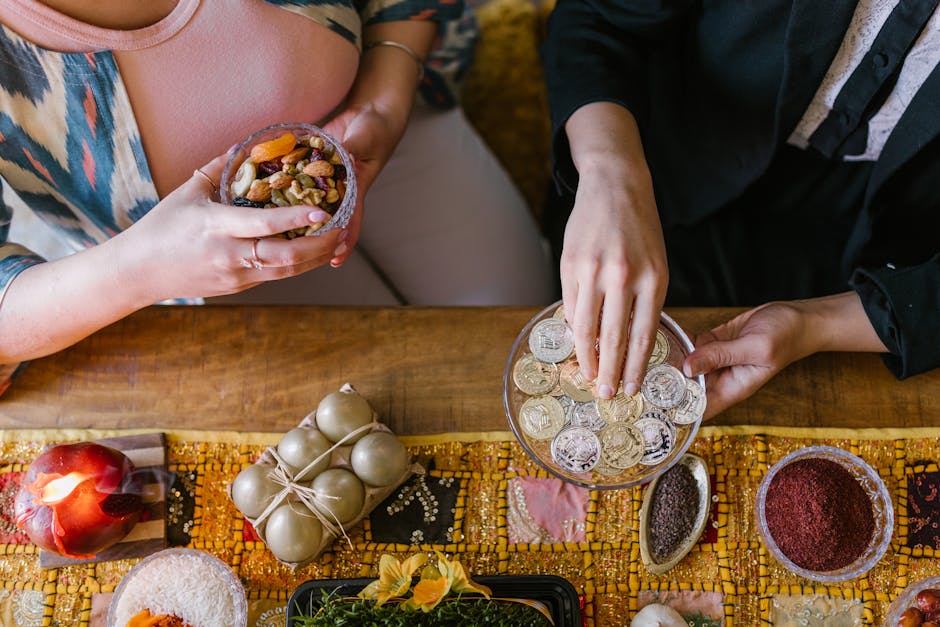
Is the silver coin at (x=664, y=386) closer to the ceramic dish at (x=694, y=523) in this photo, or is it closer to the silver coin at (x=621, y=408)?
the silver coin at (x=621, y=408)

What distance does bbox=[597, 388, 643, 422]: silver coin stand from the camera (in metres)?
0.87

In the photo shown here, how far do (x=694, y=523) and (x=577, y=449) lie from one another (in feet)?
0.70

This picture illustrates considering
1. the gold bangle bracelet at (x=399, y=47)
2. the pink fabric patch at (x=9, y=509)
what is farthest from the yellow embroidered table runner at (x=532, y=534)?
the gold bangle bracelet at (x=399, y=47)

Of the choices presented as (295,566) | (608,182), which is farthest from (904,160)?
(295,566)

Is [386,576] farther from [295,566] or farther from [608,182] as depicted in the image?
[608,182]

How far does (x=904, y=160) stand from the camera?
0.98 meters

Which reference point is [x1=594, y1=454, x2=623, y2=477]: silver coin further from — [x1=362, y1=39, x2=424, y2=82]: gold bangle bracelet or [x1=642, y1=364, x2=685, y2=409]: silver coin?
[x1=362, y1=39, x2=424, y2=82]: gold bangle bracelet

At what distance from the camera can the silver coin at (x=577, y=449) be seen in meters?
0.87

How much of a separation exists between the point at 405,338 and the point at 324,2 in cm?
50

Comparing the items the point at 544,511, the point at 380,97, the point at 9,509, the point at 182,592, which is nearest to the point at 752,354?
the point at 544,511

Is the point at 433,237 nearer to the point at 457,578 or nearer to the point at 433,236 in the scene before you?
A: the point at 433,236

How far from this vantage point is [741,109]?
43.3 inches

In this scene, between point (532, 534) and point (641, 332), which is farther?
point (532, 534)

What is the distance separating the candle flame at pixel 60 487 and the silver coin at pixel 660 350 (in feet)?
2.42
